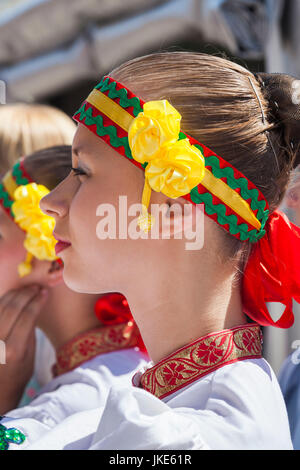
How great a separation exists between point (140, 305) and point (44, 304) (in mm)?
858

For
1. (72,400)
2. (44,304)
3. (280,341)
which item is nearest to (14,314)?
(44,304)

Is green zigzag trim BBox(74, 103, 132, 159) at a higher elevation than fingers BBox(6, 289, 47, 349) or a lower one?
higher

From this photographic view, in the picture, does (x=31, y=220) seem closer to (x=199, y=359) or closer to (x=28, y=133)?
(x=28, y=133)

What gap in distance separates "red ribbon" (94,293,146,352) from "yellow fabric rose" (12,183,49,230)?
0.36m

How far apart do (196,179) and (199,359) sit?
388 millimetres

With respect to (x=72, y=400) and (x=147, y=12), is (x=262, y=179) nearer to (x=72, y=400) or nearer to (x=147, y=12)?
(x=72, y=400)

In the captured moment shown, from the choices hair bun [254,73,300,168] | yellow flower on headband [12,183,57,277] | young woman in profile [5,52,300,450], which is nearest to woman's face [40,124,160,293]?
young woman in profile [5,52,300,450]

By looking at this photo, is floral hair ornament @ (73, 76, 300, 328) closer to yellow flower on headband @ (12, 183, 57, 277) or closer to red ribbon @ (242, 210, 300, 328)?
red ribbon @ (242, 210, 300, 328)

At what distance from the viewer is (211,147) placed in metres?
1.28

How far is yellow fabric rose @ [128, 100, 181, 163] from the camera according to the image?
122cm

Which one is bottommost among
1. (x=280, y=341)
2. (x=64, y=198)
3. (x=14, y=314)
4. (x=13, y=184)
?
(x=280, y=341)

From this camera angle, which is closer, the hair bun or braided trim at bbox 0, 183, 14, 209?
the hair bun

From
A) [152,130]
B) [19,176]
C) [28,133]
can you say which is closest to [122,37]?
[28,133]

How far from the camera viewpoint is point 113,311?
1.94 metres
